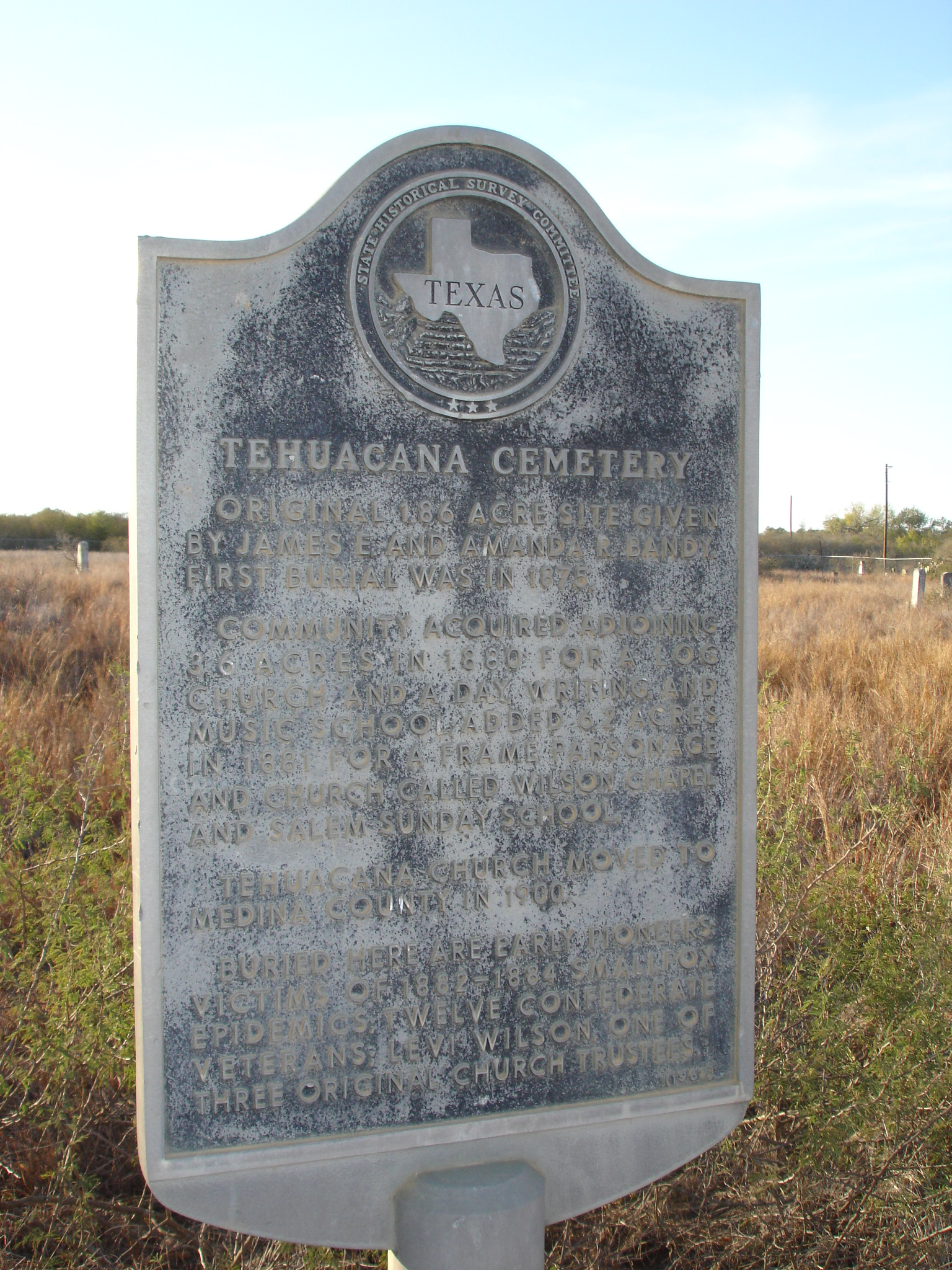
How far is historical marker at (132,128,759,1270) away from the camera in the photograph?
76.3 inches

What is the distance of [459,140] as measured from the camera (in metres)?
2.03

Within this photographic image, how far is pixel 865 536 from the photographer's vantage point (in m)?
47.9

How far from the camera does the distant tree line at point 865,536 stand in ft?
132

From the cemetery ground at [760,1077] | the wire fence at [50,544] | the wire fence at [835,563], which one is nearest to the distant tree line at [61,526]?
the wire fence at [50,544]

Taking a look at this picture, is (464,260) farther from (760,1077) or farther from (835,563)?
(835,563)

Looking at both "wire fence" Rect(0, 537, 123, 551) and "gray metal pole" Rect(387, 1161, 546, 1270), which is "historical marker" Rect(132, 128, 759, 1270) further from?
"wire fence" Rect(0, 537, 123, 551)

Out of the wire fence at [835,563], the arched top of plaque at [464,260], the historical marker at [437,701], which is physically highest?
the wire fence at [835,563]

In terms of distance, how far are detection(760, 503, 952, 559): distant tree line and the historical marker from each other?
36112 mm

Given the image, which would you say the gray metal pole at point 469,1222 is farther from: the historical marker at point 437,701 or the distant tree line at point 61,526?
the distant tree line at point 61,526

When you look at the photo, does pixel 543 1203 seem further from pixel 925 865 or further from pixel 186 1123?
pixel 925 865

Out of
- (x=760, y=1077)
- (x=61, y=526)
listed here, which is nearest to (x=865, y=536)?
(x=61, y=526)

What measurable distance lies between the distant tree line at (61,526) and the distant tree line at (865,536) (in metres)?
25.7

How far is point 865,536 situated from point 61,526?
127ft

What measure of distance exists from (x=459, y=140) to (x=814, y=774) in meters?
3.54
